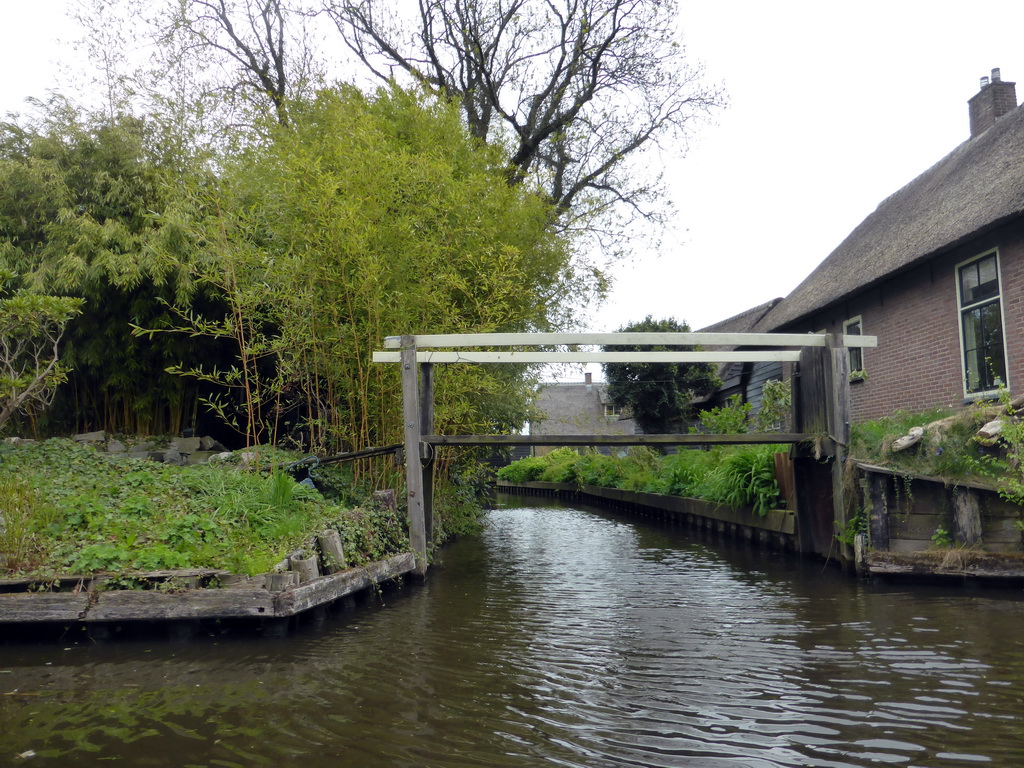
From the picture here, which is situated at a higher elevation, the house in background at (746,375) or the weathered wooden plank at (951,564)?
the house in background at (746,375)

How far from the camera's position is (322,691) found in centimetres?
432

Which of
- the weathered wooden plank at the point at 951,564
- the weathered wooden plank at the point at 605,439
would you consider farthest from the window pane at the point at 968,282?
the weathered wooden plank at the point at 951,564

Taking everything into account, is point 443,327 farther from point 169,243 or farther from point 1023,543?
point 1023,543

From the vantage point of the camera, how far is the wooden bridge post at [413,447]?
799 cm

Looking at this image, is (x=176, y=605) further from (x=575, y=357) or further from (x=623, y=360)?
(x=623, y=360)

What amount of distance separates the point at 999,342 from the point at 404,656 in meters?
9.38

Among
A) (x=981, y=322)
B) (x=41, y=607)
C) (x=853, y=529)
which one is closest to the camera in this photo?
(x=41, y=607)


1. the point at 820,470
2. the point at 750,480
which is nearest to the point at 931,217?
the point at 750,480

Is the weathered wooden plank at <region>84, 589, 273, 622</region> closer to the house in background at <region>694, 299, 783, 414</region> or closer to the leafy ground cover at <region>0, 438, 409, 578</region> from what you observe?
the leafy ground cover at <region>0, 438, 409, 578</region>

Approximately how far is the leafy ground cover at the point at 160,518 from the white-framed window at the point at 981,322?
8286 mm

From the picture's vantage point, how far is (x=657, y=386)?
20234 millimetres

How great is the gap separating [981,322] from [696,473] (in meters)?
5.42

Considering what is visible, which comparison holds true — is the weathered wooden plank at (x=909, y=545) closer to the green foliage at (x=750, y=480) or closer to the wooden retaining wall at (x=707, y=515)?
the wooden retaining wall at (x=707, y=515)

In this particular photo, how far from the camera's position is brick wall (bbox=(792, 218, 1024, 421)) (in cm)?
1004
